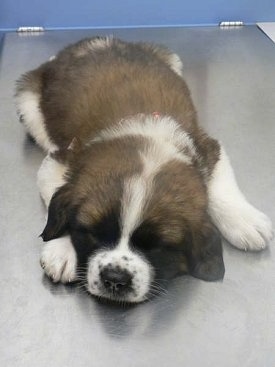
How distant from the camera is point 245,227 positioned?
226 cm


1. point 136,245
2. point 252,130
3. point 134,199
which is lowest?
point 252,130

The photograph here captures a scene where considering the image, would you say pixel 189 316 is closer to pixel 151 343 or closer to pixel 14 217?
pixel 151 343

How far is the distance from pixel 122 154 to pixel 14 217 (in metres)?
0.66

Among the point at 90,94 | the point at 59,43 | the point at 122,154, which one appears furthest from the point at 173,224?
the point at 59,43

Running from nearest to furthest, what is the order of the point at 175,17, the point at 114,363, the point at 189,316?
1. the point at 114,363
2. the point at 189,316
3. the point at 175,17

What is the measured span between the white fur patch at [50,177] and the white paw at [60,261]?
0.29 m

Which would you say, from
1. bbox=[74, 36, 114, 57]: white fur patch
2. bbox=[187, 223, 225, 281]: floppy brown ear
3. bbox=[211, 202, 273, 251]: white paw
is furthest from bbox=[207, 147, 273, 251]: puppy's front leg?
bbox=[74, 36, 114, 57]: white fur patch

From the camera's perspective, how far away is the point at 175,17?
4543mm

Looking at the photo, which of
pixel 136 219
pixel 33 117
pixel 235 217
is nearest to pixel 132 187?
pixel 136 219

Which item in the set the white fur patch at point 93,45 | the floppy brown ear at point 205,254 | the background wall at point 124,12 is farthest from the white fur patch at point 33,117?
the background wall at point 124,12

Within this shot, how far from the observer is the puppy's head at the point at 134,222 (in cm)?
183

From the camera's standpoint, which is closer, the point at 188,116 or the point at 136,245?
the point at 136,245

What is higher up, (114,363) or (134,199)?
(134,199)

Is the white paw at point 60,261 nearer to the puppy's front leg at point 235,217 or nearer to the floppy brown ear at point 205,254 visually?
the floppy brown ear at point 205,254
